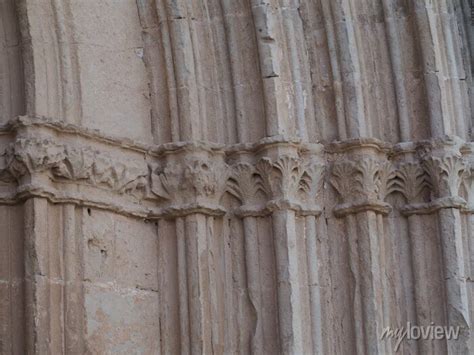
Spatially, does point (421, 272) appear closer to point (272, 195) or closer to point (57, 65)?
point (272, 195)

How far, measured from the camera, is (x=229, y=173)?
7.27 meters

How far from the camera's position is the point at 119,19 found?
24.2 ft

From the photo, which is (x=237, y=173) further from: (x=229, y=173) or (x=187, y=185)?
(x=187, y=185)

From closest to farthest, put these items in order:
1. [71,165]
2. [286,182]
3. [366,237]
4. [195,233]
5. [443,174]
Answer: [71,165], [195,233], [286,182], [366,237], [443,174]

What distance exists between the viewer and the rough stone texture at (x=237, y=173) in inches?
264

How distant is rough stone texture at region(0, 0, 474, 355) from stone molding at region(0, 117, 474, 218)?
1cm

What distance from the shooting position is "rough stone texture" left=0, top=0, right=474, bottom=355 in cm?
670

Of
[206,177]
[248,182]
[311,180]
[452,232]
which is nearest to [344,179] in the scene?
[311,180]

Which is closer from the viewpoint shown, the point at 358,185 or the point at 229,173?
the point at 229,173

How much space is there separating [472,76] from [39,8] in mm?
2764

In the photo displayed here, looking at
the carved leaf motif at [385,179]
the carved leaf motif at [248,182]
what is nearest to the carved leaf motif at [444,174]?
the carved leaf motif at [385,179]

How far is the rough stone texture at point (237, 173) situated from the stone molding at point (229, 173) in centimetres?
1

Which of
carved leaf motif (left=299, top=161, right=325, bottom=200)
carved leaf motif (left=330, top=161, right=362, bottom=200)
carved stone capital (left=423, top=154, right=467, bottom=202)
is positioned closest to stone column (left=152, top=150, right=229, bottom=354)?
carved leaf motif (left=299, top=161, right=325, bottom=200)

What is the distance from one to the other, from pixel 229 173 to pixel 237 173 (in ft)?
0.14
